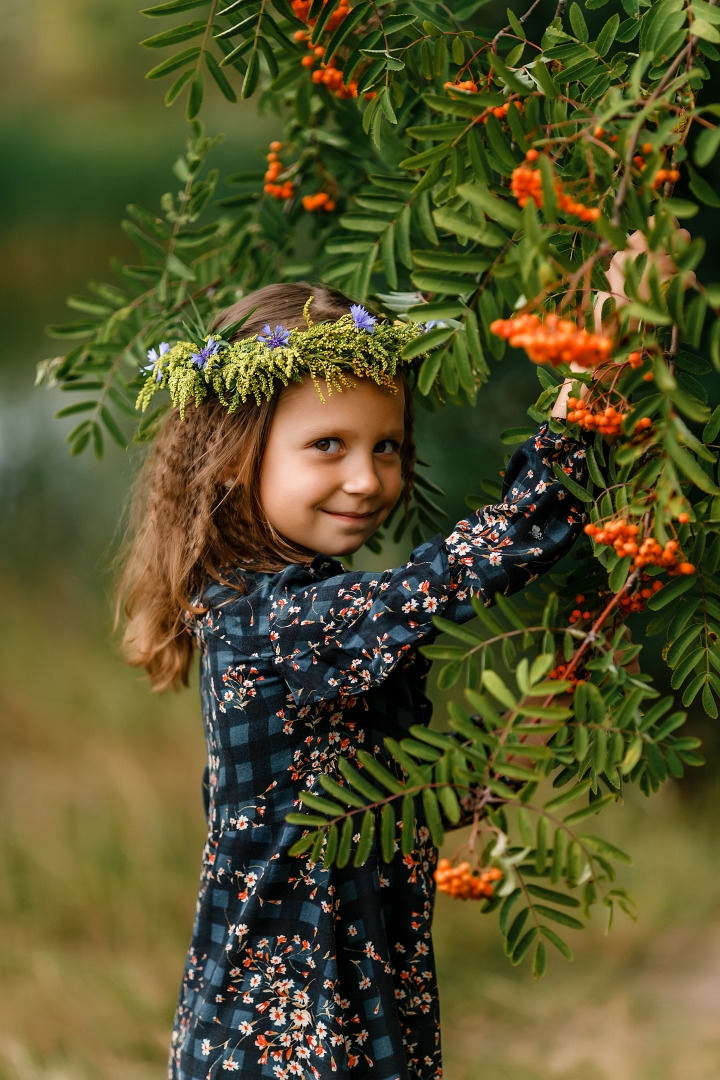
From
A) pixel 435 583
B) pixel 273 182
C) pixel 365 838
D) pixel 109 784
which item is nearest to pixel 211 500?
pixel 435 583

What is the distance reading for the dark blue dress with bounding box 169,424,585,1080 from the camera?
111 cm

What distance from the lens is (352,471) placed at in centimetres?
129

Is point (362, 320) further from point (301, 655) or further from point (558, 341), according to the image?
point (558, 341)

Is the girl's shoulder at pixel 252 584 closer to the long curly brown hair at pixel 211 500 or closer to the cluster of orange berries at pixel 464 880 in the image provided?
the long curly brown hair at pixel 211 500

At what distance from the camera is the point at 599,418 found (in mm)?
969

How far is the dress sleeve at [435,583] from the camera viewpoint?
→ 109cm

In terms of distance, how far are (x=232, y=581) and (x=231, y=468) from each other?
0.16m

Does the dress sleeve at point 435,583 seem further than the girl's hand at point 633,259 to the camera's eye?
Yes

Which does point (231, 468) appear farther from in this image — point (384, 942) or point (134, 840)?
point (134, 840)

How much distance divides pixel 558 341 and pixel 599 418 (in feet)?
0.79

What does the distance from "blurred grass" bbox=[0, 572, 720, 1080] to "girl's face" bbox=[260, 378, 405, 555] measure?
1729 millimetres

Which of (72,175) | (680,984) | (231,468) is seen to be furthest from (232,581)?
(72,175)

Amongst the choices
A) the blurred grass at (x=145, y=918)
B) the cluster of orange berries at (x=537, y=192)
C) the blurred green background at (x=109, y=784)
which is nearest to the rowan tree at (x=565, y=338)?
the cluster of orange berries at (x=537, y=192)

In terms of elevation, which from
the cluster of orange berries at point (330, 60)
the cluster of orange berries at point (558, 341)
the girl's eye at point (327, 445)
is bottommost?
the cluster of orange berries at point (558, 341)
